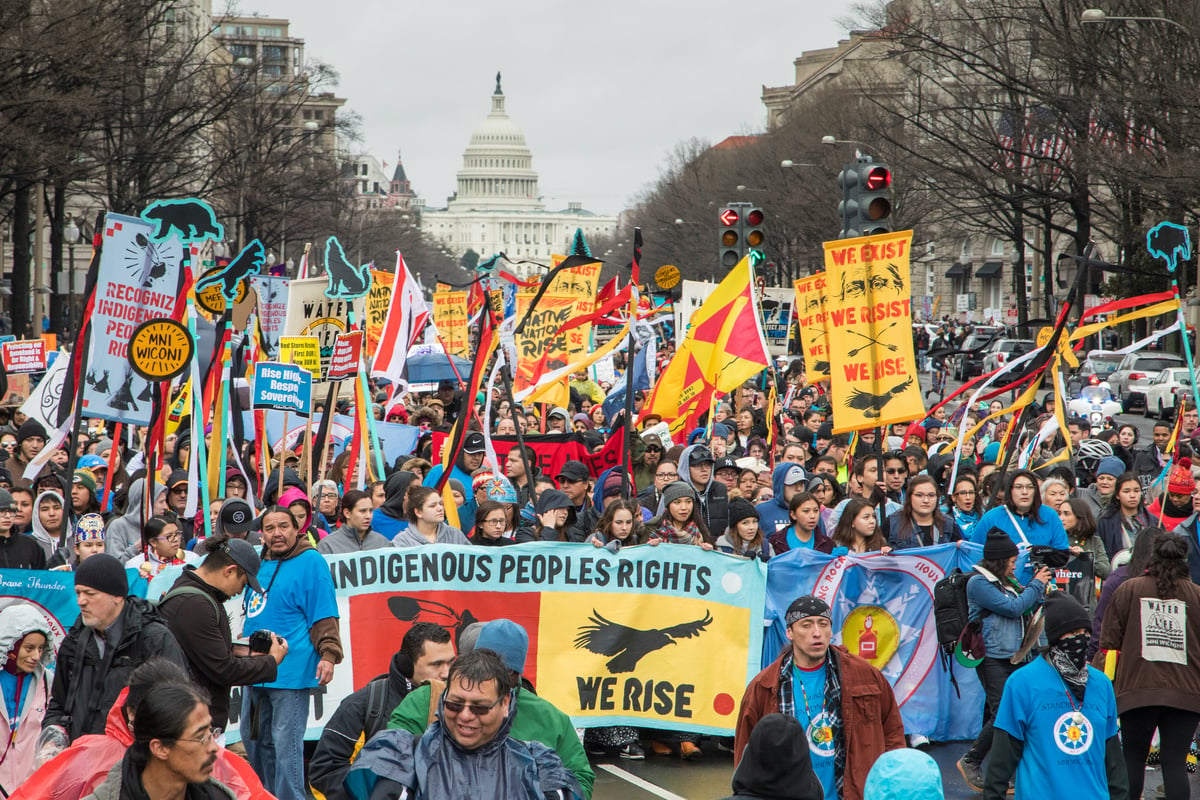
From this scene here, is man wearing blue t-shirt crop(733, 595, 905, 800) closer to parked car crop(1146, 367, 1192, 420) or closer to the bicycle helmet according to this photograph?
the bicycle helmet

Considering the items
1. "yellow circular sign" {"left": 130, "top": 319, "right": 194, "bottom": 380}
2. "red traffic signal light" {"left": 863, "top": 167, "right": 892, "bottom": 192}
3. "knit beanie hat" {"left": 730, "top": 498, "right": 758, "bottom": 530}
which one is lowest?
"knit beanie hat" {"left": 730, "top": 498, "right": 758, "bottom": 530}

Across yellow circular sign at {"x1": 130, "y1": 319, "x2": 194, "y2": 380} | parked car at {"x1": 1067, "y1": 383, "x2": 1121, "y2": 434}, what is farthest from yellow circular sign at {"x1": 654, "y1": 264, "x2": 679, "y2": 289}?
yellow circular sign at {"x1": 130, "y1": 319, "x2": 194, "y2": 380}

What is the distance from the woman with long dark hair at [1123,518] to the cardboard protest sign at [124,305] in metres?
5.53

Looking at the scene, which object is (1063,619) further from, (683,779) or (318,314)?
(318,314)

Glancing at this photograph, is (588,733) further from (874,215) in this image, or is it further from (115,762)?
(874,215)

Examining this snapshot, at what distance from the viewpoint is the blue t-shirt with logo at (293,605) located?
21.8 feet

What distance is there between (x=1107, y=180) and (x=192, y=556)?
22661 mm

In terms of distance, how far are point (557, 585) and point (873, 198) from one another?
4.76 meters

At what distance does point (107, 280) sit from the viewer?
8.75 m

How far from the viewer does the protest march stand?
15.0ft

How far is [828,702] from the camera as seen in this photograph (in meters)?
5.39

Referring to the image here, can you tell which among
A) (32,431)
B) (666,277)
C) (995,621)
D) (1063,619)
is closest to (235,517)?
(995,621)

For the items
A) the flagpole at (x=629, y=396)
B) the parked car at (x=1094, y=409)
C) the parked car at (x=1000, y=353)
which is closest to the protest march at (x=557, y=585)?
the flagpole at (x=629, y=396)

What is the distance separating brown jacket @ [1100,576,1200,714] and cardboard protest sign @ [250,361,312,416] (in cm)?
565
